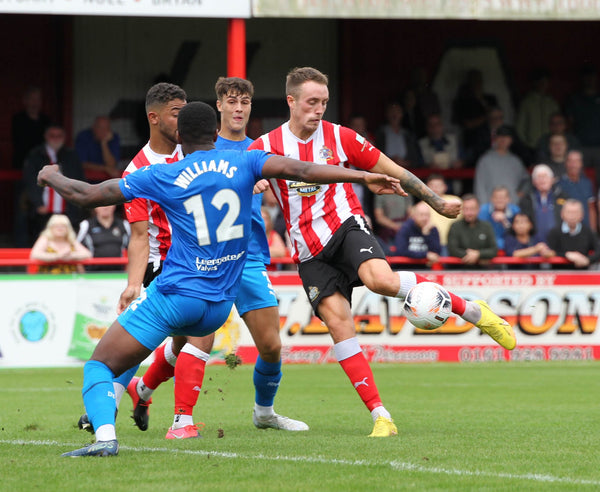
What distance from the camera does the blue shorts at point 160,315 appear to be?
594 centimetres

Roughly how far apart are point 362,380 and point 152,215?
5.88ft

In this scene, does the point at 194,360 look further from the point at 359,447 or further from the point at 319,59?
the point at 319,59

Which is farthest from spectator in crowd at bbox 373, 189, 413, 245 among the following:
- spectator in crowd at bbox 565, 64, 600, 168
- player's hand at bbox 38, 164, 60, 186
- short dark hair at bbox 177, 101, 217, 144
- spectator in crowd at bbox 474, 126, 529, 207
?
player's hand at bbox 38, 164, 60, 186

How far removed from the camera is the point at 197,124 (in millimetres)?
6094

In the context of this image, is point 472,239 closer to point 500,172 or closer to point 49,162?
point 500,172

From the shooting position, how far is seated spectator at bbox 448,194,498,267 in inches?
571

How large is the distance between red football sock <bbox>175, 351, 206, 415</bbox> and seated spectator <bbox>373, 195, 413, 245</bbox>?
28.9 feet

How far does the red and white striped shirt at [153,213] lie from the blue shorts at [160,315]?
4.11ft

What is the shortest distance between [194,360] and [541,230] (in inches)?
366

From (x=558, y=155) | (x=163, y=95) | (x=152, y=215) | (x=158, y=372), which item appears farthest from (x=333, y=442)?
(x=558, y=155)

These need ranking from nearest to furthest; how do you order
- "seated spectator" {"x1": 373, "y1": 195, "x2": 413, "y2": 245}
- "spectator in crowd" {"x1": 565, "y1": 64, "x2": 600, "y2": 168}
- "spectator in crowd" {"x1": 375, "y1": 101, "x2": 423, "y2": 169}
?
"seated spectator" {"x1": 373, "y1": 195, "x2": 413, "y2": 245}, "spectator in crowd" {"x1": 375, "y1": 101, "x2": 423, "y2": 169}, "spectator in crowd" {"x1": 565, "y1": 64, "x2": 600, "y2": 168}

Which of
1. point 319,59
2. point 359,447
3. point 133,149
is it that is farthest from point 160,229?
point 319,59

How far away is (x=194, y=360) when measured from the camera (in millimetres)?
7371

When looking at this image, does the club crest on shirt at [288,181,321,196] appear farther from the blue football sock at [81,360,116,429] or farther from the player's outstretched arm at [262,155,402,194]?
the blue football sock at [81,360,116,429]
